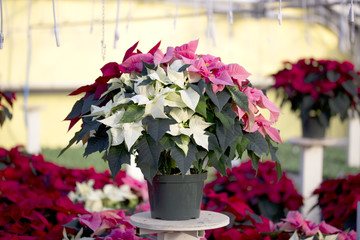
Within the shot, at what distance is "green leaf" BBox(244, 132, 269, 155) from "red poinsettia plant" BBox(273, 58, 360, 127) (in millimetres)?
1940

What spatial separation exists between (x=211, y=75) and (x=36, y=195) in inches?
46.2

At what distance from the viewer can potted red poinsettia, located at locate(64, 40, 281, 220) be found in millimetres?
1276

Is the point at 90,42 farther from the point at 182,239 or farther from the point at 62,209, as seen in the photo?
the point at 182,239

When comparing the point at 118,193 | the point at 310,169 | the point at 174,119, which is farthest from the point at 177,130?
the point at 310,169

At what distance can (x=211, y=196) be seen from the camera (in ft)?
7.18

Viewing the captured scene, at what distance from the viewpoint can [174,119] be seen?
129cm

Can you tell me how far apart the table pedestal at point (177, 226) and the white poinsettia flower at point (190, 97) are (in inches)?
12.6

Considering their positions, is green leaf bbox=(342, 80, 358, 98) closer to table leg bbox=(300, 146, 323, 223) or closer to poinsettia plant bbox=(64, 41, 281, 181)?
table leg bbox=(300, 146, 323, 223)

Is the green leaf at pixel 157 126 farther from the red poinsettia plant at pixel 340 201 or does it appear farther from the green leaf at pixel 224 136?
the red poinsettia plant at pixel 340 201

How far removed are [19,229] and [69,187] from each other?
624mm

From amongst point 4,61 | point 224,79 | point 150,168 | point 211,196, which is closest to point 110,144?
point 150,168

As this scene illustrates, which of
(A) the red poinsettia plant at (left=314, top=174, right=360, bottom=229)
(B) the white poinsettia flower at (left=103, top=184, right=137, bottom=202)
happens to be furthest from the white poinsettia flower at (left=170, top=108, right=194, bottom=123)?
(B) the white poinsettia flower at (left=103, top=184, right=137, bottom=202)

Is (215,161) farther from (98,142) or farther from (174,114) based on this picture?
(98,142)

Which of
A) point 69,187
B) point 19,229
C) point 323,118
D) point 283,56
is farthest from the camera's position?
point 283,56
